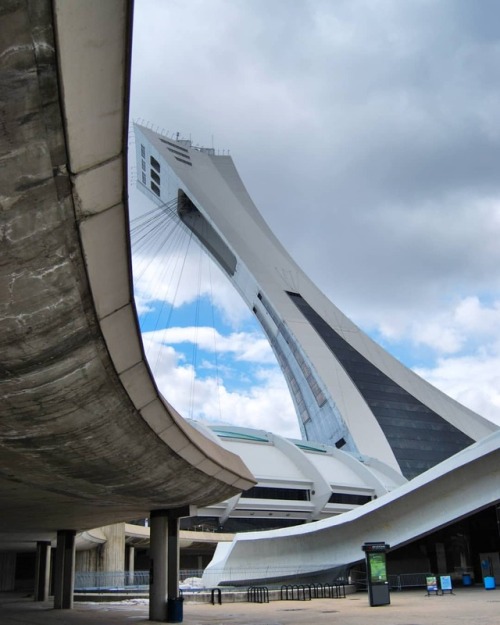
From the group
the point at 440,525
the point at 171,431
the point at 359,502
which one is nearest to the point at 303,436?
the point at 359,502

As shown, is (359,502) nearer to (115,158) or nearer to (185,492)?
(185,492)

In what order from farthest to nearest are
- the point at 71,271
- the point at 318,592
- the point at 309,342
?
1. the point at 309,342
2. the point at 318,592
3. the point at 71,271

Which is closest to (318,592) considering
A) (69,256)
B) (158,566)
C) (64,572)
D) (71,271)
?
(64,572)

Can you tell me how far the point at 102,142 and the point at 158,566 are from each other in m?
15.5

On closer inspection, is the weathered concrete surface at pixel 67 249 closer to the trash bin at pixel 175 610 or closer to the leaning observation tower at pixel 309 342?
the trash bin at pixel 175 610

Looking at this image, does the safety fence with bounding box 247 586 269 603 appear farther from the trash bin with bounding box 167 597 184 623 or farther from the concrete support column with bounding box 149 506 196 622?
the trash bin with bounding box 167 597 184 623

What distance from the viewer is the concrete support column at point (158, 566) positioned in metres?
16.6

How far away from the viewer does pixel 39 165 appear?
161 inches

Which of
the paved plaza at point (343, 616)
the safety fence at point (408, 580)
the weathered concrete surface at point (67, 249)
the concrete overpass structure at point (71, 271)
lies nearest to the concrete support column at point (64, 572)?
the paved plaza at point (343, 616)

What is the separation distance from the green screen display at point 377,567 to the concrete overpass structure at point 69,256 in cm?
1119

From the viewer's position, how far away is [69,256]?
489 cm

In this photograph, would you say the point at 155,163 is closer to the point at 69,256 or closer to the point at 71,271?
the point at 71,271

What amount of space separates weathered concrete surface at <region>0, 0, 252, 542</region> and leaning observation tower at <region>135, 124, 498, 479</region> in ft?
185

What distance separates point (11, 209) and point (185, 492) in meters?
11.9
